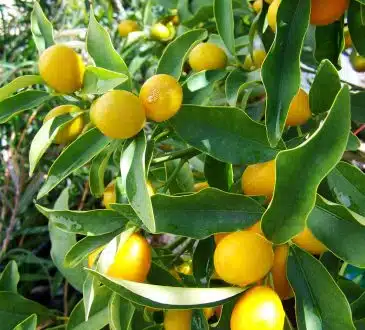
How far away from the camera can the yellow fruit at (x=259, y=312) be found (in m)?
0.49

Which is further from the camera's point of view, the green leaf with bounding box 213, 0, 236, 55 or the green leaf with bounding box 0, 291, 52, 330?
the green leaf with bounding box 0, 291, 52, 330

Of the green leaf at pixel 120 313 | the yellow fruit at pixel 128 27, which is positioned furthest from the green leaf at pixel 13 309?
the yellow fruit at pixel 128 27

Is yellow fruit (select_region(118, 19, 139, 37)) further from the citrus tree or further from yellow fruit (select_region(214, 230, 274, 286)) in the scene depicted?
yellow fruit (select_region(214, 230, 274, 286))

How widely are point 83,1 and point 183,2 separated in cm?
101

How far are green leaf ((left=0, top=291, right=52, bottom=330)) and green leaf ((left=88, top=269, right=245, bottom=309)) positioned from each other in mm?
378

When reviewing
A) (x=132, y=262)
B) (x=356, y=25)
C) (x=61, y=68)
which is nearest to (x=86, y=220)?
(x=132, y=262)

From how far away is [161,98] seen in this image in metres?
0.56

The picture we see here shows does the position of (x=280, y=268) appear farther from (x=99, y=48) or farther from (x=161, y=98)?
(x=99, y=48)

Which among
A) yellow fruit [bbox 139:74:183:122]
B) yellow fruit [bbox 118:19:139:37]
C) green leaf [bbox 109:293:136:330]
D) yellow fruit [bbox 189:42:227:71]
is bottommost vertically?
yellow fruit [bbox 118:19:139:37]

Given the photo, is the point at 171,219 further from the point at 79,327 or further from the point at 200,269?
the point at 79,327

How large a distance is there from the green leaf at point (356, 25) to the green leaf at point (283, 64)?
14cm

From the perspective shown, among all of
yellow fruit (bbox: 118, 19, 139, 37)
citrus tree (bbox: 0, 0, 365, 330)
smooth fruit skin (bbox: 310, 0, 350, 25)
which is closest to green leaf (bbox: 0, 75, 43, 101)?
citrus tree (bbox: 0, 0, 365, 330)

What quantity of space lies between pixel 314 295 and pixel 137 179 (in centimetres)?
20

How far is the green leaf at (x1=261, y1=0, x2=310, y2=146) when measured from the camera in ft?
1.69
